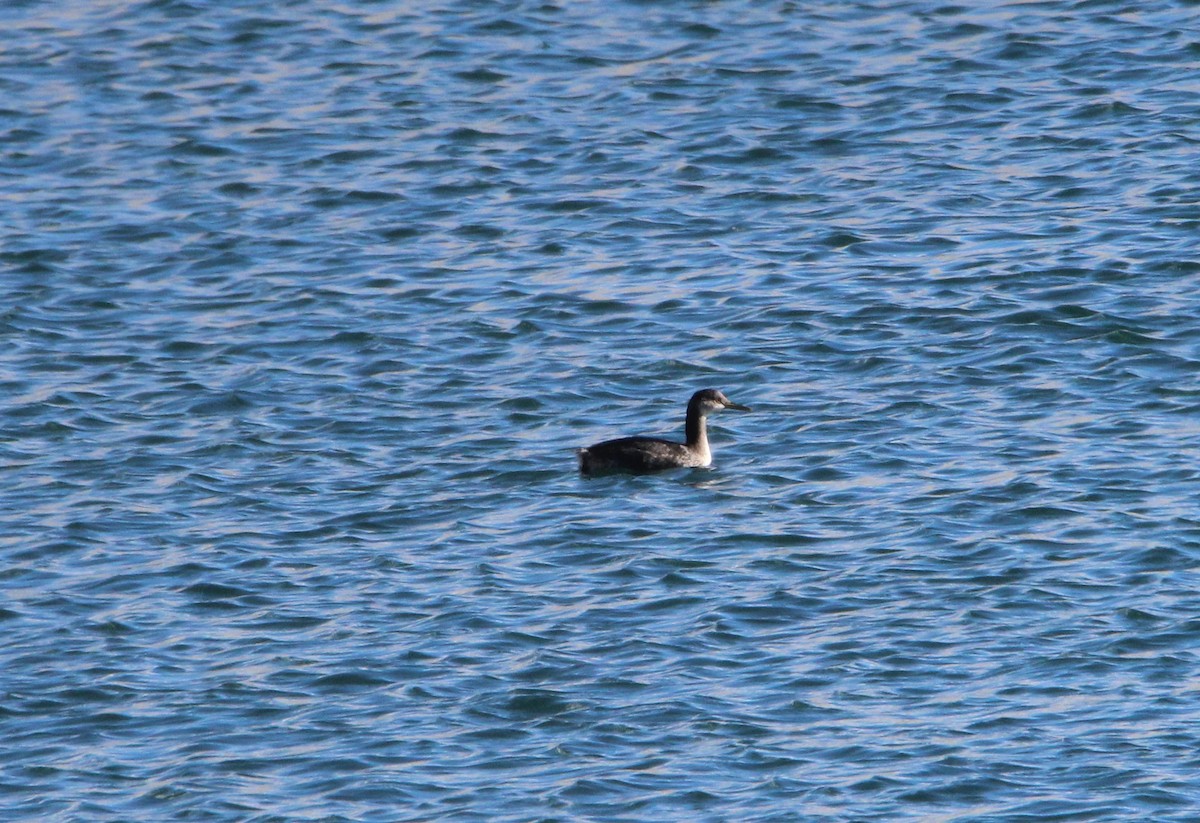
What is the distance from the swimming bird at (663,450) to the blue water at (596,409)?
18 centimetres

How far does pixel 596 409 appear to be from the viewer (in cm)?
1684

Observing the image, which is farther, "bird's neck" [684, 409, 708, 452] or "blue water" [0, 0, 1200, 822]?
"bird's neck" [684, 409, 708, 452]

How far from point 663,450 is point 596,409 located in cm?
114

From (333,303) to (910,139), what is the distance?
606 cm

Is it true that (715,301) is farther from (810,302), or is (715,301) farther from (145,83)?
(145,83)

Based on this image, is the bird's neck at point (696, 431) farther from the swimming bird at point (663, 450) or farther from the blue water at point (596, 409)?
the blue water at point (596, 409)

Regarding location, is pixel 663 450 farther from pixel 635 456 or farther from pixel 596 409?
pixel 596 409

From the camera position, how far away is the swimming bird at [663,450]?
15516mm

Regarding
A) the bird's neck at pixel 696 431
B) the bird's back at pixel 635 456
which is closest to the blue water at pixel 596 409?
the bird's back at pixel 635 456

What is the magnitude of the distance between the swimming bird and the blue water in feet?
0.59

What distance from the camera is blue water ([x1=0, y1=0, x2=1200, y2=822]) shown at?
11383 millimetres

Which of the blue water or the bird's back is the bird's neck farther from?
the blue water

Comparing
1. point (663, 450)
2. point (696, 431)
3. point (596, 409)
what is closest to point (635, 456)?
point (663, 450)

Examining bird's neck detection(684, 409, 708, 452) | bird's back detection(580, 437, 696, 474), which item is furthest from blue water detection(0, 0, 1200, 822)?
bird's neck detection(684, 409, 708, 452)
